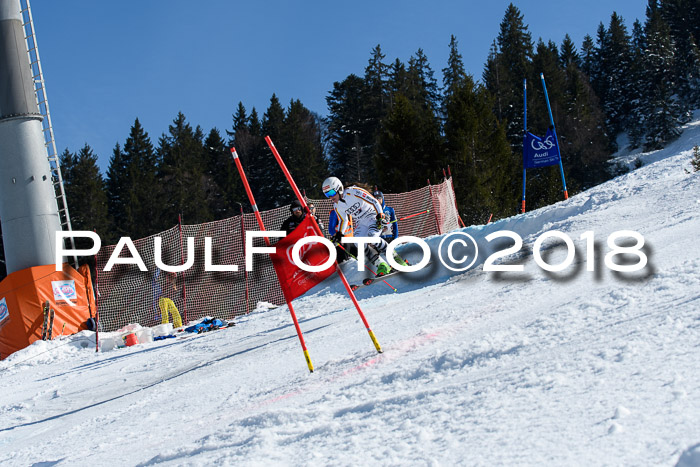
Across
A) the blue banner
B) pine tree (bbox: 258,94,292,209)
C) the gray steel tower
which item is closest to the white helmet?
the blue banner

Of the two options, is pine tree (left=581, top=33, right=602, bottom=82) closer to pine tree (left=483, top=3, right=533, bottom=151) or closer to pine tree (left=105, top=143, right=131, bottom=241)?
pine tree (left=483, top=3, right=533, bottom=151)

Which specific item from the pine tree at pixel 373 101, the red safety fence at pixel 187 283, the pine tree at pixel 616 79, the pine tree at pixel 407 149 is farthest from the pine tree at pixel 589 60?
the red safety fence at pixel 187 283

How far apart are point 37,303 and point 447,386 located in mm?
15496

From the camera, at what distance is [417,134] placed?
131 feet

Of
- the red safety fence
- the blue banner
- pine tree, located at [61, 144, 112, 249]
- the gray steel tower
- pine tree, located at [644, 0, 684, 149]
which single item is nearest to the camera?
the red safety fence

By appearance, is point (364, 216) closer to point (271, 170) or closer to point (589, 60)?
point (271, 170)

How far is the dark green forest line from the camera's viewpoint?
40.9 m

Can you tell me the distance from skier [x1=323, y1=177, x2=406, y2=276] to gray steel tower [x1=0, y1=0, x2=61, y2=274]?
1136cm

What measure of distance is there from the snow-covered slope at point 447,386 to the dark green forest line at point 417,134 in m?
31.5

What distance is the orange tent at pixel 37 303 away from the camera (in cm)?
1636

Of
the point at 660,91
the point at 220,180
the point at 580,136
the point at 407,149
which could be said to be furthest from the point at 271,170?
the point at 660,91

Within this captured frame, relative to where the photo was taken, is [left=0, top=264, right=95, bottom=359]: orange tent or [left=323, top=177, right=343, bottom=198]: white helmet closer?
[left=323, top=177, right=343, bottom=198]: white helmet

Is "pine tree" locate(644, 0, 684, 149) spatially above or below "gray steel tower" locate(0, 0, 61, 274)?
above

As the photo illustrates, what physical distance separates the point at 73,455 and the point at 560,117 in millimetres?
67415
